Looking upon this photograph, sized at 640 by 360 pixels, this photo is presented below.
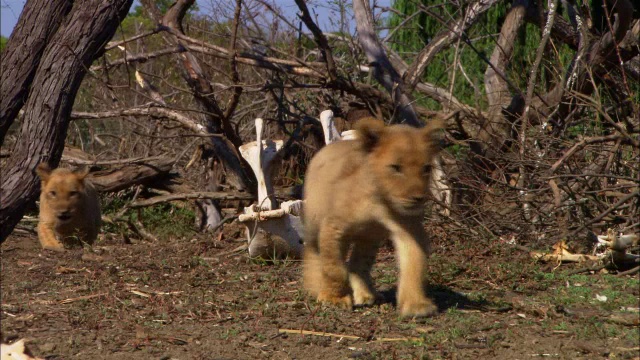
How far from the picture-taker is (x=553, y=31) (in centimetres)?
1008

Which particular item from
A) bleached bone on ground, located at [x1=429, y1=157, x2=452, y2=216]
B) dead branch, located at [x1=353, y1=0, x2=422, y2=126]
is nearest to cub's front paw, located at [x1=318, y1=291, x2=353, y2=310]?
bleached bone on ground, located at [x1=429, y1=157, x2=452, y2=216]

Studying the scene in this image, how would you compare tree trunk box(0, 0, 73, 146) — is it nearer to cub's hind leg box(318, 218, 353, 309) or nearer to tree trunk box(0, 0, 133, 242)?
tree trunk box(0, 0, 133, 242)

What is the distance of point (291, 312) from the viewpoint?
584 centimetres

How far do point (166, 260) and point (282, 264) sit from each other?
1057mm

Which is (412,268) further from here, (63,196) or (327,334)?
(63,196)

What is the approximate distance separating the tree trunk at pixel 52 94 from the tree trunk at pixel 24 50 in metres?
0.05

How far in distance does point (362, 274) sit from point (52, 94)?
10.7 feet

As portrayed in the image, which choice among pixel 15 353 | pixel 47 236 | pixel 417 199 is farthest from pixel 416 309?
pixel 47 236

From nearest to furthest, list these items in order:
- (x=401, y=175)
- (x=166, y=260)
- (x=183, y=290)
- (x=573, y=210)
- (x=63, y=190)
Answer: (x=401, y=175), (x=183, y=290), (x=573, y=210), (x=166, y=260), (x=63, y=190)

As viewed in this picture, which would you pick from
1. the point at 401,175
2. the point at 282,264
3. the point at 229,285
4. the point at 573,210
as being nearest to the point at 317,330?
the point at 401,175

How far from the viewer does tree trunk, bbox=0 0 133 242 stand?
7.19 m

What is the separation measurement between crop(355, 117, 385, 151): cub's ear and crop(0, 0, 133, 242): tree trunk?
327 cm

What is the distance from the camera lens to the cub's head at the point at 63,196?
9.59 m

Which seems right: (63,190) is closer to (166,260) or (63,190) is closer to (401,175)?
(166,260)
